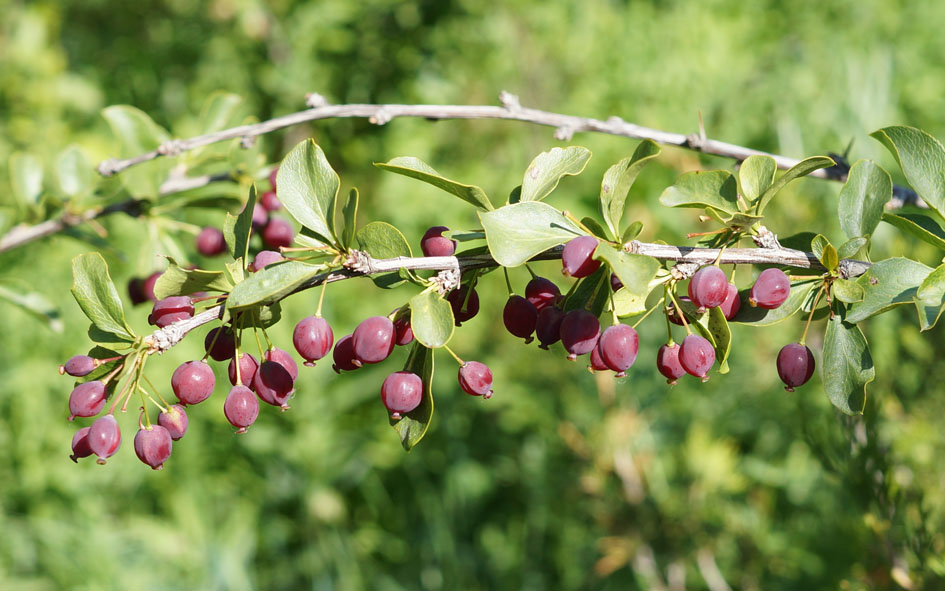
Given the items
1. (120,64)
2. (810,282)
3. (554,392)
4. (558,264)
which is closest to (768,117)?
(558,264)

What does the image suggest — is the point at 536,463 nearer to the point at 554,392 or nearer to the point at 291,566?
the point at 554,392

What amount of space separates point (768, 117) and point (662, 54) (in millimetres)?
439

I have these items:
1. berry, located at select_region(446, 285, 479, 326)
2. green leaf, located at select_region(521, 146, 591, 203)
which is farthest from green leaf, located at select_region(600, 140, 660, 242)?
berry, located at select_region(446, 285, 479, 326)

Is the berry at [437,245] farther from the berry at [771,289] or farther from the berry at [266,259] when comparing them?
the berry at [771,289]

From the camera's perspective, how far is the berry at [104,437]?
701 millimetres

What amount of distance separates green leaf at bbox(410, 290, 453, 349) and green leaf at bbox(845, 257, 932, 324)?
0.34 metres

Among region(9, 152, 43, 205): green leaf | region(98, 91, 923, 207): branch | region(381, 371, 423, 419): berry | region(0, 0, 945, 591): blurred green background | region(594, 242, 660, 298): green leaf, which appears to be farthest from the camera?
region(0, 0, 945, 591): blurred green background

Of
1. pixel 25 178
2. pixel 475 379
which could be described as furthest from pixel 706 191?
pixel 25 178

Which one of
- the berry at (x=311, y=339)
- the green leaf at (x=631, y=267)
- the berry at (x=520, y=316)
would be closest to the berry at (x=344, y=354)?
the berry at (x=311, y=339)

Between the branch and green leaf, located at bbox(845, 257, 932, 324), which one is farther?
the branch

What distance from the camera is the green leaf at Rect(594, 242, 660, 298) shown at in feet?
1.86

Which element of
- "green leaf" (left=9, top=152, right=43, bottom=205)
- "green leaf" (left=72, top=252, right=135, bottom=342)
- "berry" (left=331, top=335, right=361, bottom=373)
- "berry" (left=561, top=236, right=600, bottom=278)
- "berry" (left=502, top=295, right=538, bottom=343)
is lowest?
"green leaf" (left=9, top=152, right=43, bottom=205)

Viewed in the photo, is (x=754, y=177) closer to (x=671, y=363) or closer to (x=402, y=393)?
(x=671, y=363)

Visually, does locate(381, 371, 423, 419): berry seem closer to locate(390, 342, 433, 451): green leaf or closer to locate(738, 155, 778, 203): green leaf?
locate(390, 342, 433, 451): green leaf
